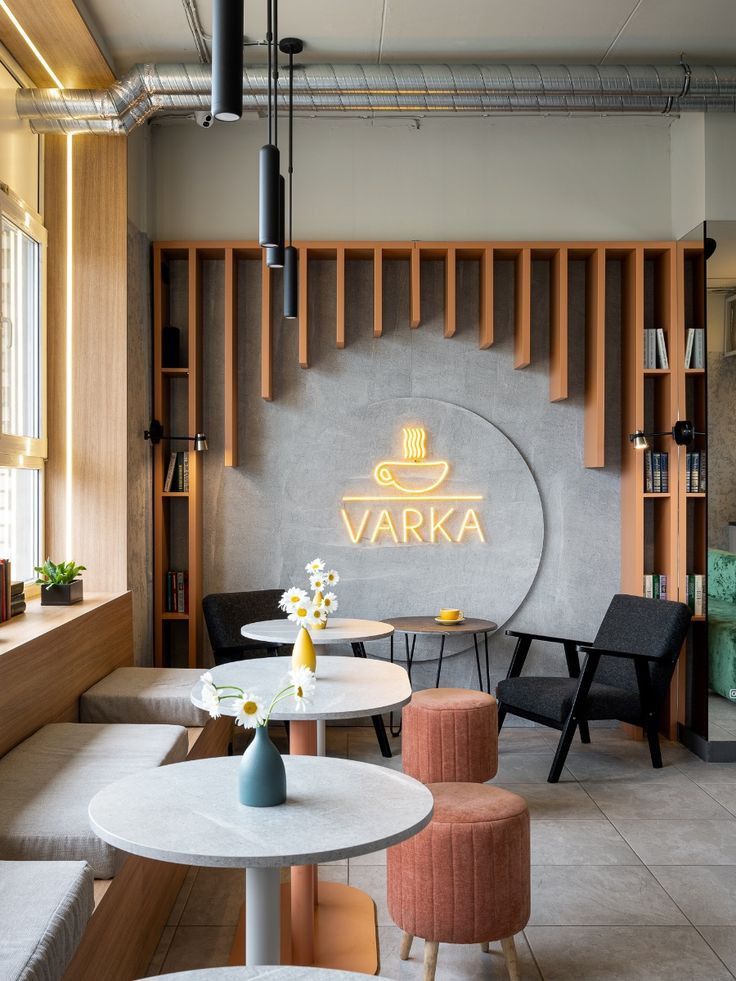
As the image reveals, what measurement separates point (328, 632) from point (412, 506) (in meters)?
1.66

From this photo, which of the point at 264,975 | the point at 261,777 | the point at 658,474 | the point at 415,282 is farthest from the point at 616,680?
the point at 264,975

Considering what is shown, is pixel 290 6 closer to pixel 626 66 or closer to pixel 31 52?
pixel 31 52

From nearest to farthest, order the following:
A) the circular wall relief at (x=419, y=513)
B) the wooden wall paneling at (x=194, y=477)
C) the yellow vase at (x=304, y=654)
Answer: the yellow vase at (x=304, y=654) → the wooden wall paneling at (x=194, y=477) → the circular wall relief at (x=419, y=513)

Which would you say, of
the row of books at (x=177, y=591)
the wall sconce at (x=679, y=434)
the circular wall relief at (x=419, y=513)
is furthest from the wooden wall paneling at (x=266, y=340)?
the wall sconce at (x=679, y=434)

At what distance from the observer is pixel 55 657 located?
11.7ft

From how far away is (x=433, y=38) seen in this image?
14.8 feet

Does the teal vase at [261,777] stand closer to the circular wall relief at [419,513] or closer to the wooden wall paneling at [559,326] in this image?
the circular wall relief at [419,513]

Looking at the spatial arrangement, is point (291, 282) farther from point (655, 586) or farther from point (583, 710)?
point (655, 586)

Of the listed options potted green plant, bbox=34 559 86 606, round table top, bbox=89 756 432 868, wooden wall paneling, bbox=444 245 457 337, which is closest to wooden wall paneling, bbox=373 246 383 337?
wooden wall paneling, bbox=444 245 457 337

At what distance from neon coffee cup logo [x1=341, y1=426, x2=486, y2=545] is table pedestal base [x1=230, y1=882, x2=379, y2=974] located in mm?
2607

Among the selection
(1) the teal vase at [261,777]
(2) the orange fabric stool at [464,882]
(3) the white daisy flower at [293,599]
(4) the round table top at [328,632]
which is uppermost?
(3) the white daisy flower at [293,599]

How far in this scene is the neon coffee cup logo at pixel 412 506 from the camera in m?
5.64

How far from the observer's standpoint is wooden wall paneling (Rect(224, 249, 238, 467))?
5.39 m

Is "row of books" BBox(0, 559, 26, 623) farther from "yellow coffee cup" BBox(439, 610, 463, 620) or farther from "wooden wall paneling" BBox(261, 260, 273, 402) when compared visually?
"yellow coffee cup" BBox(439, 610, 463, 620)
